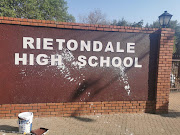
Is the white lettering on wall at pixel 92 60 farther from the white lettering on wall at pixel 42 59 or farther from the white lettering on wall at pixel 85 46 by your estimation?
the white lettering on wall at pixel 42 59

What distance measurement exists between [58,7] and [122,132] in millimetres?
20717

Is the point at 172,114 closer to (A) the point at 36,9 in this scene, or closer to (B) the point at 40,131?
(B) the point at 40,131

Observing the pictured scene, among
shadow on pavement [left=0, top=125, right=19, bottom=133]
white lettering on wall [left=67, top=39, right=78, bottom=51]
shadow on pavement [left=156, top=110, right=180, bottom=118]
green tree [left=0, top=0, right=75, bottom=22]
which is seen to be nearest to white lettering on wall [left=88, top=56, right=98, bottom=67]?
white lettering on wall [left=67, top=39, right=78, bottom=51]

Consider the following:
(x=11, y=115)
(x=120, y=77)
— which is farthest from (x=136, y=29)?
(x=11, y=115)

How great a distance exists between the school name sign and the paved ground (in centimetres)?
152

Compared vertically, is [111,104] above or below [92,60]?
below

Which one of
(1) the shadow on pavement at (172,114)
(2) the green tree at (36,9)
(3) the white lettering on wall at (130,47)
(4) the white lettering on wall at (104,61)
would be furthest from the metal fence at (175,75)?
(2) the green tree at (36,9)

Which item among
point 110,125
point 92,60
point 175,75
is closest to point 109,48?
point 92,60

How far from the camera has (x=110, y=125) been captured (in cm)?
353

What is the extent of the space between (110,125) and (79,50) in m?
2.18

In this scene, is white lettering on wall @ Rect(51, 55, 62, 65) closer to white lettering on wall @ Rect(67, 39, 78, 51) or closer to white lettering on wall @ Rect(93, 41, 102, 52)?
white lettering on wall @ Rect(67, 39, 78, 51)

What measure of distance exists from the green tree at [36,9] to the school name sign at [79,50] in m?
11.6

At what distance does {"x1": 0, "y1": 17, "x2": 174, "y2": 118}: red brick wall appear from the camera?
3.73m

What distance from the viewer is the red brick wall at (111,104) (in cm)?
373
